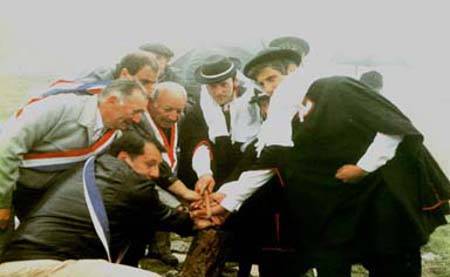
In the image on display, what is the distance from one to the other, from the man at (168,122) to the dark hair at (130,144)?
0.26 metres

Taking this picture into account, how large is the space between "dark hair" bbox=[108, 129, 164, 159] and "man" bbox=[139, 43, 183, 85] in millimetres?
641

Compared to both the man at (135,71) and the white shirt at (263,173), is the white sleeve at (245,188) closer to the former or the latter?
the white shirt at (263,173)

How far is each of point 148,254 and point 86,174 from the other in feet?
4.06

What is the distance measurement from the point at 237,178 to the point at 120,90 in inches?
28.4


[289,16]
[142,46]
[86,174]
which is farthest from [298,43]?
[86,174]

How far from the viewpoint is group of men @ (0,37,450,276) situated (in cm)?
171

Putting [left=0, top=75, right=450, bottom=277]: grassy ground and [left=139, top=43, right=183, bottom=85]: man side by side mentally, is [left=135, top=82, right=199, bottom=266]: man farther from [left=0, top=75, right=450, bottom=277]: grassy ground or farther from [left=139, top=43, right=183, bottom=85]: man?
[left=0, top=75, right=450, bottom=277]: grassy ground

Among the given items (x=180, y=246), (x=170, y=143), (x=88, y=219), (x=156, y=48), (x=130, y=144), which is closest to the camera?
(x=88, y=219)

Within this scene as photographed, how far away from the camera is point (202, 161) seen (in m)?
2.47

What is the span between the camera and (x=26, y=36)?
2.61m

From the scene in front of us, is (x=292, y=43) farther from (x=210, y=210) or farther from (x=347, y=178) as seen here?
(x=210, y=210)

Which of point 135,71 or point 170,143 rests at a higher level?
point 135,71

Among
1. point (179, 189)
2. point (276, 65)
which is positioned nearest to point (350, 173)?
point (276, 65)

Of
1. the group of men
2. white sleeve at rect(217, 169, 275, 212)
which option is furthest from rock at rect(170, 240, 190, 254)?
white sleeve at rect(217, 169, 275, 212)
